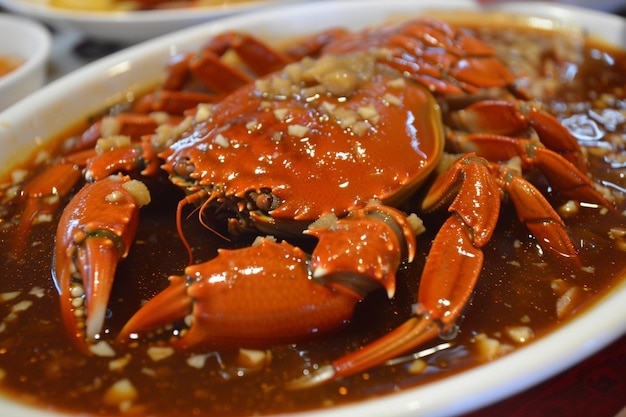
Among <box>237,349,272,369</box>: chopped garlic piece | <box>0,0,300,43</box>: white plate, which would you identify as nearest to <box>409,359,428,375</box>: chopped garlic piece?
<box>237,349,272,369</box>: chopped garlic piece

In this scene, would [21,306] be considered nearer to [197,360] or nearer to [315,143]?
[197,360]

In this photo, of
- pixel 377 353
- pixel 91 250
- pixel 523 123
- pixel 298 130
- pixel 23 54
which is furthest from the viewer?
pixel 23 54

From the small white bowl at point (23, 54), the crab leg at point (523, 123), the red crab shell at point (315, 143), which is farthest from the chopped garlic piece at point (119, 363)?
the small white bowl at point (23, 54)

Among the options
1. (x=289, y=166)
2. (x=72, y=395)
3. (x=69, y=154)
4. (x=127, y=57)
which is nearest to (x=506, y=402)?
(x=289, y=166)

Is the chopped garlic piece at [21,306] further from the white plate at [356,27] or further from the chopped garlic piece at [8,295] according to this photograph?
the white plate at [356,27]

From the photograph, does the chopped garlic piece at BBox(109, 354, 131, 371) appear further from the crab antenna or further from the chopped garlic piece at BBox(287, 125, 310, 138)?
the chopped garlic piece at BBox(287, 125, 310, 138)

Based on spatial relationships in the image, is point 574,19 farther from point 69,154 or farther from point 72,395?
point 72,395

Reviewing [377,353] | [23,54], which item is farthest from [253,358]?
[23,54]
